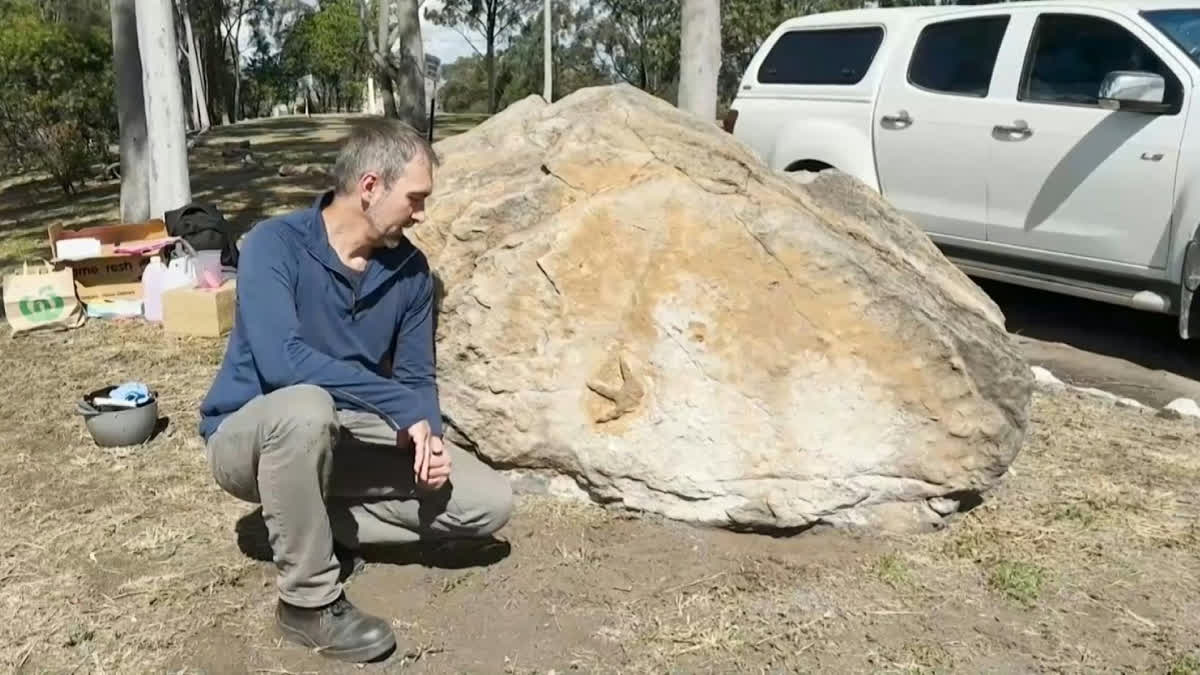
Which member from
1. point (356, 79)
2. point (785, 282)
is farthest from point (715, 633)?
point (356, 79)

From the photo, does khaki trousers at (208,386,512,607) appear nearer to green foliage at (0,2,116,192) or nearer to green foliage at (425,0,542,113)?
green foliage at (0,2,116,192)

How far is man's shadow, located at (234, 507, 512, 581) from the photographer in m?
3.50

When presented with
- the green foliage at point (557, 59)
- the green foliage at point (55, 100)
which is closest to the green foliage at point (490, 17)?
the green foliage at point (557, 59)

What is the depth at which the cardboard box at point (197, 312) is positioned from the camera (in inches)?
250

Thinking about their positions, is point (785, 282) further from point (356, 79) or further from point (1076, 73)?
point (356, 79)

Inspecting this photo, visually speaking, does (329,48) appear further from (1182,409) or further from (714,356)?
(714,356)

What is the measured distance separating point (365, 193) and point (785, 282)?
54.2 inches

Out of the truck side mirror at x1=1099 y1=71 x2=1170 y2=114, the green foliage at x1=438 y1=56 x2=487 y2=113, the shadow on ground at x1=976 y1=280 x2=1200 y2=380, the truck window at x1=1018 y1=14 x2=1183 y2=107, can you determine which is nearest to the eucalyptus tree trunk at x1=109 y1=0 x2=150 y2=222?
the truck window at x1=1018 y1=14 x2=1183 y2=107

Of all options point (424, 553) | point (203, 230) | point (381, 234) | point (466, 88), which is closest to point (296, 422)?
point (381, 234)

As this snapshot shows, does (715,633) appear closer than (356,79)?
Yes

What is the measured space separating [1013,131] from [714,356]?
3793 mm

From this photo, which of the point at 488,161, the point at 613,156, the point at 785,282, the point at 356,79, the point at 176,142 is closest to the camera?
the point at 785,282

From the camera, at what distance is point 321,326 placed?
9.84 feet

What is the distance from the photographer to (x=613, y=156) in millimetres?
3861
